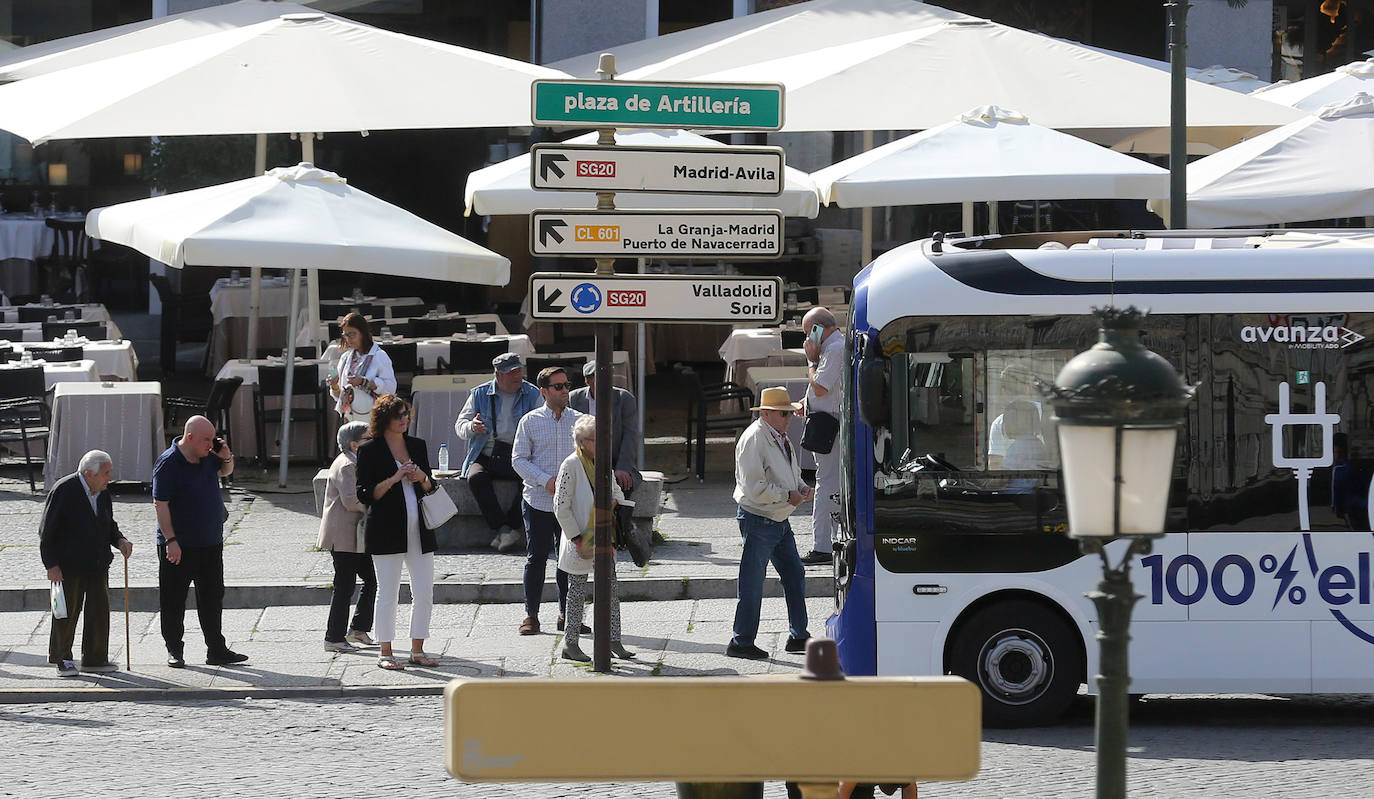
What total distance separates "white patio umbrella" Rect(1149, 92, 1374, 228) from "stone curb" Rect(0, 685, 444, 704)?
7.80 meters

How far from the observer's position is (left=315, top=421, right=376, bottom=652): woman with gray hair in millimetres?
11430

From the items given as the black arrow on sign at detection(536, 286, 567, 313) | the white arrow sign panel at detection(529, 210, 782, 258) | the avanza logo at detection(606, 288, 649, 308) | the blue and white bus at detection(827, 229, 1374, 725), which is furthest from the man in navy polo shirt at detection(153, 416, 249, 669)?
the blue and white bus at detection(827, 229, 1374, 725)

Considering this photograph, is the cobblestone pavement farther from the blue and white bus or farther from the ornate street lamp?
the ornate street lamp

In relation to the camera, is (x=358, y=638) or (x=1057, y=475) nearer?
(x=1057, y=475)

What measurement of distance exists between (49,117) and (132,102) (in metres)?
0.86

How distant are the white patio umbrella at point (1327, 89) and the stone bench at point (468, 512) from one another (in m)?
9.67

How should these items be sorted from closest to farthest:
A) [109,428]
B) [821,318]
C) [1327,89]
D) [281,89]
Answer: [821,318] < [109,428] < [281,89] < [1327,89]

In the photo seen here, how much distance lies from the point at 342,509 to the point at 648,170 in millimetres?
2993

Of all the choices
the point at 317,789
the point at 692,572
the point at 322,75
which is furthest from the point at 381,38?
the point at 317,789

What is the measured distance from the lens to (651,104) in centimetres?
995

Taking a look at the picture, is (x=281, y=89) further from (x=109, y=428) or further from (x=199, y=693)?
(x=199, y=693)

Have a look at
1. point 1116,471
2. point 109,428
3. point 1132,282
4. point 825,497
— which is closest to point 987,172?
point 825,497

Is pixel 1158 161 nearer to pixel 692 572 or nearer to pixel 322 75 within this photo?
pixel 322 75

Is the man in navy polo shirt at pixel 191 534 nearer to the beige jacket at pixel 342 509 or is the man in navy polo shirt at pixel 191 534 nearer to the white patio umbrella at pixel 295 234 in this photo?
the beige jacket at pixel 342 509
